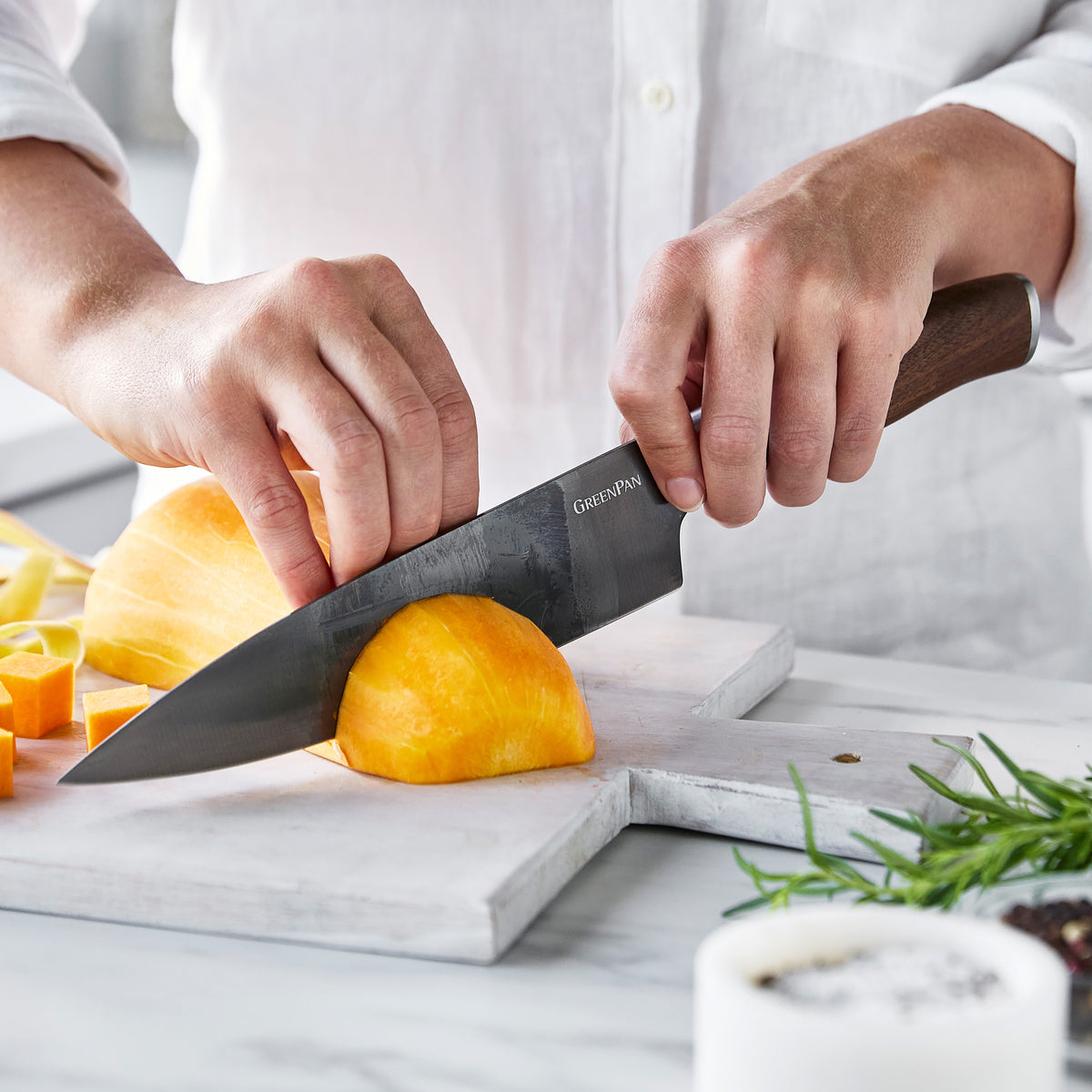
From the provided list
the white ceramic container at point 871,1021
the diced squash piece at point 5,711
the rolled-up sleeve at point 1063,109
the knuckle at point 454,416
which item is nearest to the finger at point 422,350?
the knuckle at point 454,416

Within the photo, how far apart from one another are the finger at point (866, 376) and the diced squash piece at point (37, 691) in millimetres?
766

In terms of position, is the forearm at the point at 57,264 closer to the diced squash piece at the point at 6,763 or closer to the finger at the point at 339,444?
the finger at the point at 339,444

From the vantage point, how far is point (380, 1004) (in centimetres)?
77

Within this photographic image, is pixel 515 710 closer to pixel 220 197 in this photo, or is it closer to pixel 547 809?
pixel 547 809

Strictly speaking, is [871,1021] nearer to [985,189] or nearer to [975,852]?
[975,852]

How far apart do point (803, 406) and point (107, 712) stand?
0.67 meters

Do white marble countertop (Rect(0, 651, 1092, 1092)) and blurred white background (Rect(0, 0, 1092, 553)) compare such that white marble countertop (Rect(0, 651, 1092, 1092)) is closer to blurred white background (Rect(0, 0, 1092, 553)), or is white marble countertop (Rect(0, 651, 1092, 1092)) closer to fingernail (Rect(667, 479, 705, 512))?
fingernail (Rect(667, 479, 705, 512))

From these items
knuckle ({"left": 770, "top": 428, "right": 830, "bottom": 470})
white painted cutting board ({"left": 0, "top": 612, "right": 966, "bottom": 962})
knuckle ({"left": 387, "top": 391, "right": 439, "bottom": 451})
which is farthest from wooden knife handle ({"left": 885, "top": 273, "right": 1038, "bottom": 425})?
knuckle ({"left": 387, "top": 391, "right": 439, "bottom": 451})

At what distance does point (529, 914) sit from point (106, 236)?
2.57 feet

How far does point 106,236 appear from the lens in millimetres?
1194

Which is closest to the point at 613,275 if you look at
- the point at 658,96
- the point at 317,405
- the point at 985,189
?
the point at 658,96

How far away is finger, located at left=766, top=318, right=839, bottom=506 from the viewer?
42.4 inches

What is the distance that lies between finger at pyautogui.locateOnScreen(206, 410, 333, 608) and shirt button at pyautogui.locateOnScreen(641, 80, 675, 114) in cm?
74

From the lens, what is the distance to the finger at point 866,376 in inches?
43.4
